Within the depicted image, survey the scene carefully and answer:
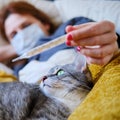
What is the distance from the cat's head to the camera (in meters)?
0.74

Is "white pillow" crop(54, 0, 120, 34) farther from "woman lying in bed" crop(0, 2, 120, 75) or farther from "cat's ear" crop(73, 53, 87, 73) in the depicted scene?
"cat's ear" crop(73, 53, 87, 73)

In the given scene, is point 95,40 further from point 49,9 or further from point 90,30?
point 49,9

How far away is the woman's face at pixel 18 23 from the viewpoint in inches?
59.4

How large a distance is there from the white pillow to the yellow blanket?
45 cm

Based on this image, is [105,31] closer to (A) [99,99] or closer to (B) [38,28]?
(A) [99,99]

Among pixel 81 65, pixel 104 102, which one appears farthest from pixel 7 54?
pixel 104 102

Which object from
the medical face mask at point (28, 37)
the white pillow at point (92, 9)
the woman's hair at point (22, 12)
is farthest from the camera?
the woman's hair at point (22, 12)

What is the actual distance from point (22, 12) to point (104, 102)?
1098 mm

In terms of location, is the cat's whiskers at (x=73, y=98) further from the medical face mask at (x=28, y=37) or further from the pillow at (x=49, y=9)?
the pillow at (x=49, y=9)

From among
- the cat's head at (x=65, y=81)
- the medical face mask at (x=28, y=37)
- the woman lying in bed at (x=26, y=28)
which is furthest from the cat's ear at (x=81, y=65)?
the medical face mask at (x=28, y=37)

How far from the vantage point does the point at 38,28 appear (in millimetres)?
1488

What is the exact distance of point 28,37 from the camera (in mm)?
1474

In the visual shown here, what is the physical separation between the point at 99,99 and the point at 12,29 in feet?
3.34

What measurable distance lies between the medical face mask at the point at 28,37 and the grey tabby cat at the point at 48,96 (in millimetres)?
677
